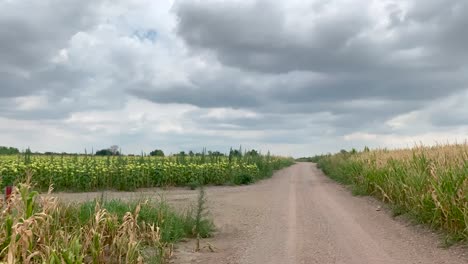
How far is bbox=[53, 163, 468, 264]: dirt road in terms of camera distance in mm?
8594

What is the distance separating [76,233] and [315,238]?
5037 mm

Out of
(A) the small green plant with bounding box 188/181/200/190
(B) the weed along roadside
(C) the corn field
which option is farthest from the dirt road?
(C) the corn field

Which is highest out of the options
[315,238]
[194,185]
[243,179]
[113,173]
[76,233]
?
[113,173]

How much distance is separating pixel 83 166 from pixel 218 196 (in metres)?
6.85

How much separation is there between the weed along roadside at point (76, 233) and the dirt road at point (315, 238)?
711mm

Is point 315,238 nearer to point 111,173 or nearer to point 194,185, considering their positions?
point 194,185

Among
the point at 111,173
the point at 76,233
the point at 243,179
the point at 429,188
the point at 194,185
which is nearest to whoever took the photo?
the point at 76,233

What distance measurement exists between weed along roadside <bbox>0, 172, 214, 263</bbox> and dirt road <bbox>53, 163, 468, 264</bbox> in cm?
71

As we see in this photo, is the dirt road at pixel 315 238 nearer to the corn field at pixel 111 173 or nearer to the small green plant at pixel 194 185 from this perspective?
the small green plant at pixel 194 185

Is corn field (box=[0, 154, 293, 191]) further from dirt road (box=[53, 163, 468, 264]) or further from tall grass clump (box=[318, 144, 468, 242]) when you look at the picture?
tall grass clump (box=[318, 144, 468, 242])

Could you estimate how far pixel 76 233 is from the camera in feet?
23.6

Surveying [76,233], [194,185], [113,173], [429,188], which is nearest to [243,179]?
[194,185]

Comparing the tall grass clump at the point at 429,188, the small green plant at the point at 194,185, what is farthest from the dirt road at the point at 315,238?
the small green plant at the point at 194,185

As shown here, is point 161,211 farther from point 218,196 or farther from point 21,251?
point 218,196
